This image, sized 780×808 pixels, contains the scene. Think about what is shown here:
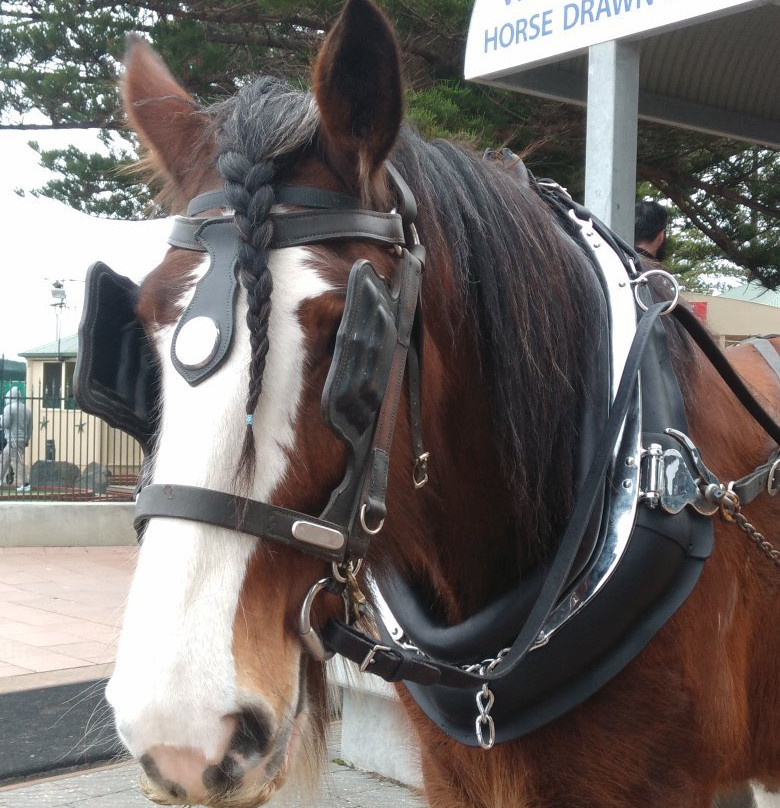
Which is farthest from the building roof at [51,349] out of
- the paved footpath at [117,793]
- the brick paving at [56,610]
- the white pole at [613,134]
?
the white pole at [613,134]

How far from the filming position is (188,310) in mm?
1312

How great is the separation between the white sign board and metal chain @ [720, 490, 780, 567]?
2031 mm

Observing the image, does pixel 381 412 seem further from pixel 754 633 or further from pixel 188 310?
pixel 754 633

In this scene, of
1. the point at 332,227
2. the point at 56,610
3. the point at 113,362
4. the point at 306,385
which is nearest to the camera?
the point at 306,385

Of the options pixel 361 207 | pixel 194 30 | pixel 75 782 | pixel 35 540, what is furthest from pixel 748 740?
pixel 35 540

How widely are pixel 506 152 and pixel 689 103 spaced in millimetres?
3242

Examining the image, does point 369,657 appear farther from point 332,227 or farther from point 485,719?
point 332,227

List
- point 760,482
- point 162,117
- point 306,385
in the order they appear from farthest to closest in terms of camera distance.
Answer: point 760,482
point 162,117
point 306,385

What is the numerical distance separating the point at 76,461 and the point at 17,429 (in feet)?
2.69

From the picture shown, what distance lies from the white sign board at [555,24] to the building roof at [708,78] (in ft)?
0.53

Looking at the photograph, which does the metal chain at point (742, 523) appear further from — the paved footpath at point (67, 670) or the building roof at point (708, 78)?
the building roof at point (708, 78)

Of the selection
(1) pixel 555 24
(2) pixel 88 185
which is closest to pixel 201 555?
(1) pixel 555 24

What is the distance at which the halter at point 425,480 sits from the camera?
4.16ft

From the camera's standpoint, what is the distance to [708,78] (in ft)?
15.4
